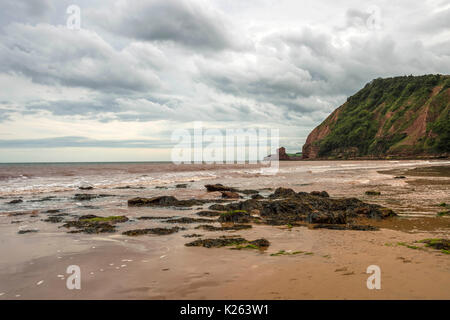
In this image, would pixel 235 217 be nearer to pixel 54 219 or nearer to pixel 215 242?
pixel 215 242

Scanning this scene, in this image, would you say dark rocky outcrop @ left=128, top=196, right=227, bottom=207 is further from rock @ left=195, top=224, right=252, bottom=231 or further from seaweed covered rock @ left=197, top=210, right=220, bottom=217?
rock @ left=195, top=224, right=252, bottom=231

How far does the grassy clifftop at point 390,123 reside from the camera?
9988cm

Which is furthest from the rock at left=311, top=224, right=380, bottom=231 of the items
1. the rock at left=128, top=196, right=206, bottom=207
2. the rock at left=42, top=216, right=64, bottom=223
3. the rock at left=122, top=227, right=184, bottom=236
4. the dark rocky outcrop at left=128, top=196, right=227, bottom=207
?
the rock at left=42, top=216, right=64, bottom=223

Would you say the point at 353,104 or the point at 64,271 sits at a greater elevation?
the point at 353,104

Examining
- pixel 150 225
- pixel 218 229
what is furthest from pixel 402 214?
pixel 150 225

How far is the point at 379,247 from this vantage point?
281 inches

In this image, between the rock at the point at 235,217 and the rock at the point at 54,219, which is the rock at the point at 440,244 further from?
the rock at the point at 54,219

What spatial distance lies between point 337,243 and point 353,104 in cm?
17883

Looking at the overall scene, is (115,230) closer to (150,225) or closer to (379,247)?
(150,225)

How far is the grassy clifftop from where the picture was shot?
99.9 m

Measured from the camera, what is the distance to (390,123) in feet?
414

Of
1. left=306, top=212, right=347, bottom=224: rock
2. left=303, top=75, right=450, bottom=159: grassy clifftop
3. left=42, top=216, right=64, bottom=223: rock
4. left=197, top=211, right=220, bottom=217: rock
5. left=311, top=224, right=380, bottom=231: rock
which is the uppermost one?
left=303, top=75, right=450, bottom=159: grassy clifftop

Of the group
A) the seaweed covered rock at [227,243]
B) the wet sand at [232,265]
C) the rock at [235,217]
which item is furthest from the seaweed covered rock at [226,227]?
the seaweed covered rock at [227,243]
